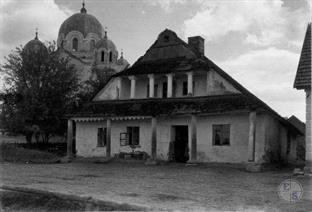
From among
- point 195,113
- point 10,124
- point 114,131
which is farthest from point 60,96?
point 195,113

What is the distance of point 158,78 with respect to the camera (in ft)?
86.7

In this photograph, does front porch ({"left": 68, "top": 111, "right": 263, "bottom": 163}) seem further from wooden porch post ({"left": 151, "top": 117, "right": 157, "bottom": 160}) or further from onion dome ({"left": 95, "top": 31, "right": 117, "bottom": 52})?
onion dome ({"left": 95, "top": 31, "right": 117, "bottom": 52})

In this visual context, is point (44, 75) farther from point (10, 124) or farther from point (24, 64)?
point (10, 124)

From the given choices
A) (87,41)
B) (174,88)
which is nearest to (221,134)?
(174,88)

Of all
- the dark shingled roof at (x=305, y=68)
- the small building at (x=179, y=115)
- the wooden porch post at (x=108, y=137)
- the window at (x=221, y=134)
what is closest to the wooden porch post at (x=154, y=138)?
the small building at (x=179, y=115)

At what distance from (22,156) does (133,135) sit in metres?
7.15

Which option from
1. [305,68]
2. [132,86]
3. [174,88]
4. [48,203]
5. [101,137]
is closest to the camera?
[48,203]

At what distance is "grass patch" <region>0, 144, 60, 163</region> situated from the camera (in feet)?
83.0

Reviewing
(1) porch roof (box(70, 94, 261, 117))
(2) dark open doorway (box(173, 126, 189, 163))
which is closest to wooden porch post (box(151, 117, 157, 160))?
(1) porch roof (box(70, 94, 261, 117))

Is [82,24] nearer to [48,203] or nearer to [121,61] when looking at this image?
[121,61]

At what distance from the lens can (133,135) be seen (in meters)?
25.9

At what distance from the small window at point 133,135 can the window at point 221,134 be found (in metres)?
5.06

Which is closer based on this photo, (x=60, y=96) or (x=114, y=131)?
(x=114, y=131)

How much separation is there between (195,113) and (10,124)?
54.2 ft
